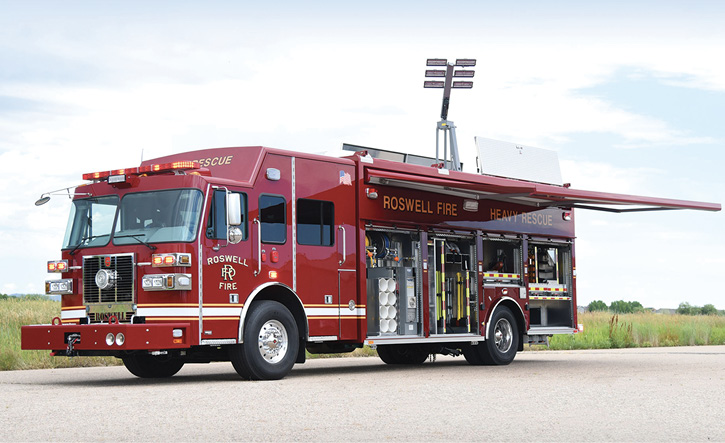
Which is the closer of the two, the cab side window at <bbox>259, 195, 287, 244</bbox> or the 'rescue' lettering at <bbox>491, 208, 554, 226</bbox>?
the cab side window at <bbox>259, 195, 287, 244</bbox>

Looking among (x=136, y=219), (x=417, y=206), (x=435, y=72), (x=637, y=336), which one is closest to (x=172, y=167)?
(x=136, y=219)

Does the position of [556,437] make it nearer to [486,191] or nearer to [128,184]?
[128,184]

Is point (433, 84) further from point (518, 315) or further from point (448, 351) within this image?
point (448, 351)

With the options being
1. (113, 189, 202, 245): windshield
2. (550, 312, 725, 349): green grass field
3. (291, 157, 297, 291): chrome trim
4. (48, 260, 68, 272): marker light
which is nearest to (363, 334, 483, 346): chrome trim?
(291, 157, 297, 291): chrome trim

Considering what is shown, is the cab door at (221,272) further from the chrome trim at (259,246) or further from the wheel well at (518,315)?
the wheel well at (518,315)

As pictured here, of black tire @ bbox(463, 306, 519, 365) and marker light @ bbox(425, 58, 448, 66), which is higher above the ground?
marker light @ bbox(425, 58, 448, 66)

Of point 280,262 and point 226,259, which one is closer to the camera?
point 226,259

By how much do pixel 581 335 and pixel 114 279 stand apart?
19902mm

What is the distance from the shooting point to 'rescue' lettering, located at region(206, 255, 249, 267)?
1314cm

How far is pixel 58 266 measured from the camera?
14.0 m

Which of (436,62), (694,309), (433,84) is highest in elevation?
(436,62)

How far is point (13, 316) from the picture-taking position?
76.8 ft

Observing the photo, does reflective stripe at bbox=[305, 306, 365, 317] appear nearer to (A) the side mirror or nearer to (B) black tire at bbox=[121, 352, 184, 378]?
(A) the side mirror

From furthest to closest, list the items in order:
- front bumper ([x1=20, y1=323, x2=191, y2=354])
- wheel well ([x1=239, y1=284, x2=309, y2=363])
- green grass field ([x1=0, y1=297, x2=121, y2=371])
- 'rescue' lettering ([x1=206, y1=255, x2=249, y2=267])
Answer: green grass field ([x1=0, y1=297, x2=121, y2=371]) → wheel well ([x1=239, y1=284, x2=309, y2=363]) → 'rescue' lettering ([x1=206, y1=255, x2=249, y2=267]) → front bumper ([x1=20, y1=323, x2=191, y2=354])
